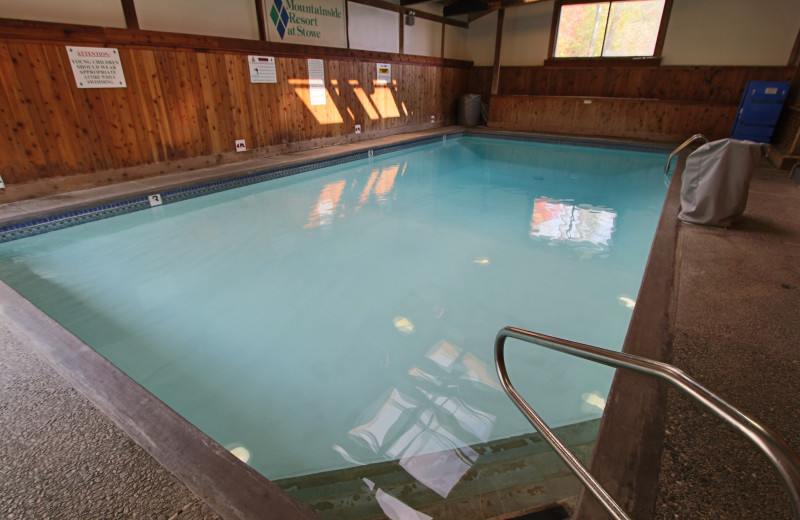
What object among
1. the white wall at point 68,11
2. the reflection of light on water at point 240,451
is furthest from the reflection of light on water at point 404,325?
the white wall at point 68,11

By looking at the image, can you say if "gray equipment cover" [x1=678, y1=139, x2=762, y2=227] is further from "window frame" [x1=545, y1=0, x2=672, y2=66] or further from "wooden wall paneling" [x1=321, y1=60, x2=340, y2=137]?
"window frame" [x1=545, y1=0, x2=672, y2=66]

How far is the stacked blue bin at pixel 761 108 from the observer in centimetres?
620

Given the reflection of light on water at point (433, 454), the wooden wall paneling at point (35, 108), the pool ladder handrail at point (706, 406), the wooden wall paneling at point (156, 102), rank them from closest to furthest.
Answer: the pool ladder handrail at point (706, 406)
the reflection of light on water at point (433, 454)
the wooden wall paneling at point (35, 108)
the wooden wall paneling at point (156, 102)

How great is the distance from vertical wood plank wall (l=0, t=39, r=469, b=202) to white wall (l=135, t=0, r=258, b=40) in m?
0.25

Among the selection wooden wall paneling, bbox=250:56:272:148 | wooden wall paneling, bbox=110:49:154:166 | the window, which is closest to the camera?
wooden wall paneling, bbox=110:49:154:166

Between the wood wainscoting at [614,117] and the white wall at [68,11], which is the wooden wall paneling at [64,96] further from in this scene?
the wood wainscoting at [614,117]

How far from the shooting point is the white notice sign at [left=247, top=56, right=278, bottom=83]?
5621 millimetres

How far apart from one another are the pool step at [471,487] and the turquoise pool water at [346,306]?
8 cm

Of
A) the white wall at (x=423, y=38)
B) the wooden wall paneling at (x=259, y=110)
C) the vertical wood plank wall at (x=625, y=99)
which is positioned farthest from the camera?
the white wall at (x=423, y=38)

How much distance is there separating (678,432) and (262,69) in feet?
20.7

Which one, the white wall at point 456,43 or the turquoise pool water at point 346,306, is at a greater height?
the white wall at point 456,43

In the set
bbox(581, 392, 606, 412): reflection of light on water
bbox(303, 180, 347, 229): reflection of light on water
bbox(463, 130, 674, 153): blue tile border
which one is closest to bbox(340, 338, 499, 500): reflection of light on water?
bbox(581, 392, 606, 412): reflection of light on water

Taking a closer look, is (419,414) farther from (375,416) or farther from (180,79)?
(180,79)

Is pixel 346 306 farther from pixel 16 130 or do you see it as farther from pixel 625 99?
pixel 625 99
